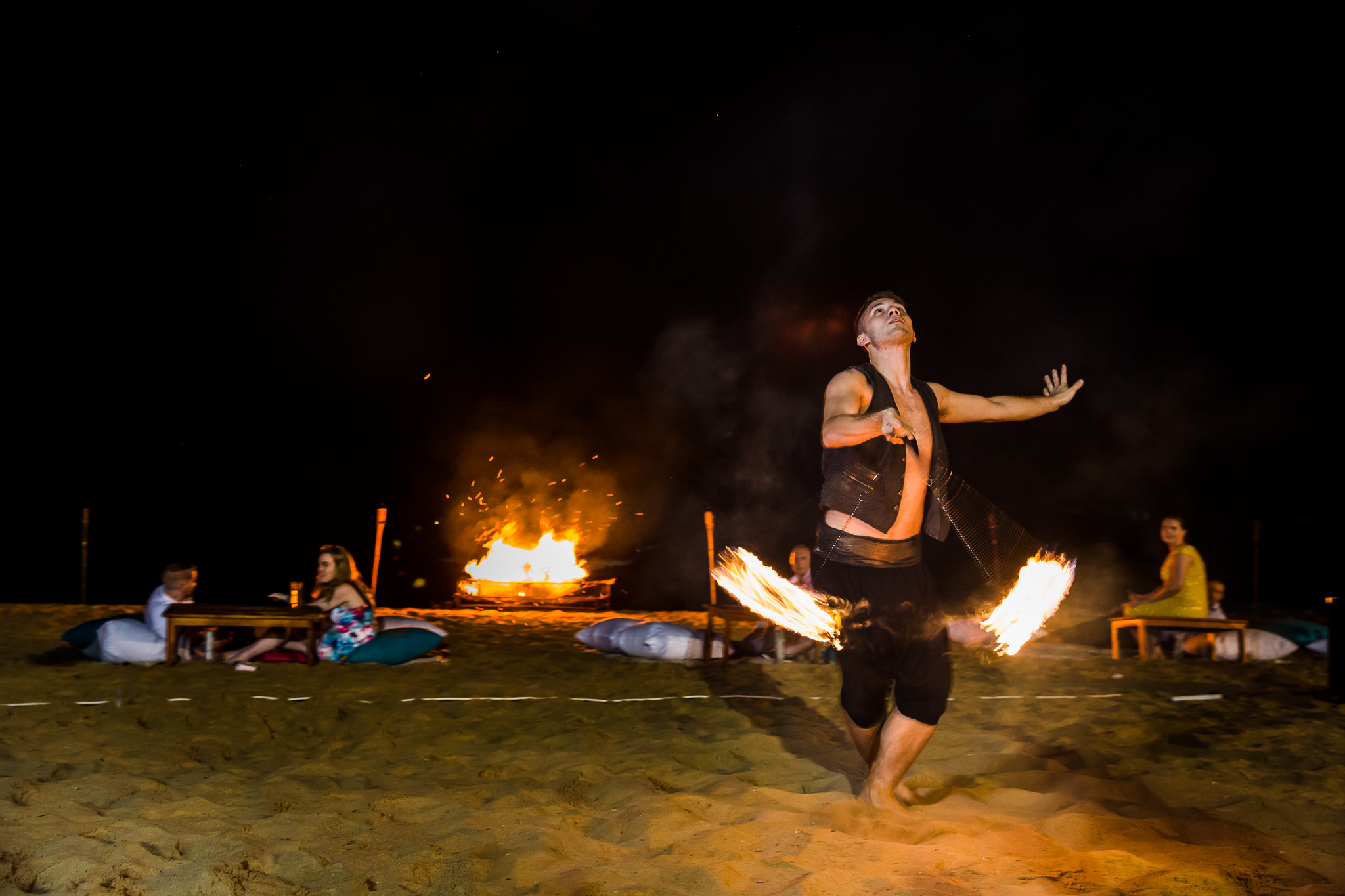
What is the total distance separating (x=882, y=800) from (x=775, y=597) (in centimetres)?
95

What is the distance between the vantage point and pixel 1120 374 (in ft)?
71.5

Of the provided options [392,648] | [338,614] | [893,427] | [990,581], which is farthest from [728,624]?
[893,427]

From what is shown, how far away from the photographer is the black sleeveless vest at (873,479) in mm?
3691

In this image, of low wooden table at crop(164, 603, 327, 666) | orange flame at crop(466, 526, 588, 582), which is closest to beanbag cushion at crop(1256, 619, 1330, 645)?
low wooden table at crop(164, 603, 327, 666)

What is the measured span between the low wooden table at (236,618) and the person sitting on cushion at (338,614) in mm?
202

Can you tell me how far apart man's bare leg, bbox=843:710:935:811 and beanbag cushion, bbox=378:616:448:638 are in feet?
18.1

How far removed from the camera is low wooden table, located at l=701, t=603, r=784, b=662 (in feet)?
25.9

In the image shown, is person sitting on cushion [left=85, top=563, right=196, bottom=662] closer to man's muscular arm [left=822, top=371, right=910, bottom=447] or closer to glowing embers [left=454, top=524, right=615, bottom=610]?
man's muscular arm [left=822, top=371, right=910, bottom=447]

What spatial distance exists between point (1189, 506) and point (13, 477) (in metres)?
40.4

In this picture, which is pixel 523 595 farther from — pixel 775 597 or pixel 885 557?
pixel 885 557

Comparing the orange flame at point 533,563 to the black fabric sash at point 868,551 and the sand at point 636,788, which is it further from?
the black fabric sash at point 868,551

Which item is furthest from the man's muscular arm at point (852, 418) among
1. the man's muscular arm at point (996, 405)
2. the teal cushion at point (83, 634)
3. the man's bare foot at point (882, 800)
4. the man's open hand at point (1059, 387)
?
the teal cushion at point (83, 634)

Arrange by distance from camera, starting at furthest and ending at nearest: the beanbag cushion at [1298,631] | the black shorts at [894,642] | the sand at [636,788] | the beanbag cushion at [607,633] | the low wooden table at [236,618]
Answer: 1. the beanbag cushion at [1298,631]
2. the beanbag cushion at [607,633]
3. the low wooden table at [236,618]
4. the black shorts at [894,642]
5. the sand at [636,788]

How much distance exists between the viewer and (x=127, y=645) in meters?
7.71
